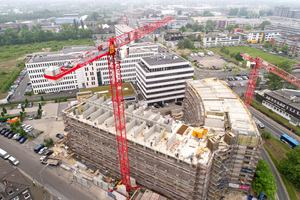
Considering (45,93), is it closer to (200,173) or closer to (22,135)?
(22,135)

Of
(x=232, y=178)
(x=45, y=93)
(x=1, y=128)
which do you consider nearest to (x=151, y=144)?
(x=232, y=178)

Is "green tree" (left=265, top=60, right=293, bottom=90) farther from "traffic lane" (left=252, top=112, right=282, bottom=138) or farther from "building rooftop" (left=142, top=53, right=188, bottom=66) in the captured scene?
"building rooftop" (left=142, top=53, right=188, bottom=66)

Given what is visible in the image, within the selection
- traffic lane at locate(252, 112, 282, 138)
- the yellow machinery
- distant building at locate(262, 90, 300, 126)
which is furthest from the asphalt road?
the yellow machinery

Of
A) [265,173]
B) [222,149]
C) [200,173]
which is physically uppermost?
[222,149]

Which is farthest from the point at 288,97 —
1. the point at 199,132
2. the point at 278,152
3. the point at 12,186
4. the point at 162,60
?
the point at 12,186

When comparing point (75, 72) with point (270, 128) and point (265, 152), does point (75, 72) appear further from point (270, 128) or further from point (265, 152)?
point (270, 128)

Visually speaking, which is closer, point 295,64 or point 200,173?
point 200,173

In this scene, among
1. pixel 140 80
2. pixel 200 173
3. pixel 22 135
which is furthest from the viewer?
pixel 140 80
